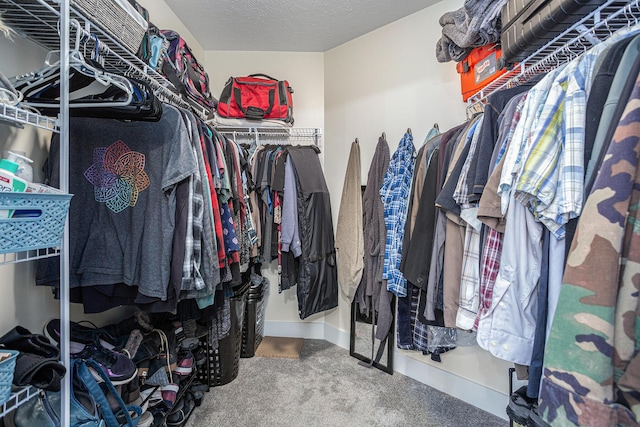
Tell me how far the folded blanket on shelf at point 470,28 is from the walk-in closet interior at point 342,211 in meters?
0.01

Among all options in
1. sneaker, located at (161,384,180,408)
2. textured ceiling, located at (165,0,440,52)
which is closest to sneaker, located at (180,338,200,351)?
sneaker, located at (161,384,180,408)

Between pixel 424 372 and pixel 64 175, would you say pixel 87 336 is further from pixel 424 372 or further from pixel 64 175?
pixel 424 372

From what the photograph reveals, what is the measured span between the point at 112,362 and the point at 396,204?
5.19 ft

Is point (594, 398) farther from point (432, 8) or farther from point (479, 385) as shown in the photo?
point (432, 8)

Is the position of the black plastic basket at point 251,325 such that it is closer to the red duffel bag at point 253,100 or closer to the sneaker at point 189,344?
the sneaker at point 189,344

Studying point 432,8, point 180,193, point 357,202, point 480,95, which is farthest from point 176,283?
point 432,8

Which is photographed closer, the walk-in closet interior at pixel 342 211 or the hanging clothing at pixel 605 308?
the hanging clothing at pixel 605 308

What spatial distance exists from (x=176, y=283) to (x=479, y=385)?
1.77 meters

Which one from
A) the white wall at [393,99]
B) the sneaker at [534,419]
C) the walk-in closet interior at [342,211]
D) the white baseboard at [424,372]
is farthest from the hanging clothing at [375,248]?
the sneaker at [534,419]

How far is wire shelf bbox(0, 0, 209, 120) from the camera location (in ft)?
3.07

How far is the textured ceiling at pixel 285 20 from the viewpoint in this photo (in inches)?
80.5

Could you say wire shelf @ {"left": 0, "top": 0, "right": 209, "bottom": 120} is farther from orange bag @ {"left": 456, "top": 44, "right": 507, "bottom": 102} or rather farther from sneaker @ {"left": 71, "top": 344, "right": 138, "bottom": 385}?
orange bag @ {"left": 456, "top": 44, "right": 507, "bottom": 102}

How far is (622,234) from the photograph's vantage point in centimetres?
51

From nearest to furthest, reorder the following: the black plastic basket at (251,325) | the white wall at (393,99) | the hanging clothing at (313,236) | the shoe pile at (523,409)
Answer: the shoe pile at (523,409), the white wall at (393,99), the hanging clothing at (313,236), the black plastic basket at (251,325)
